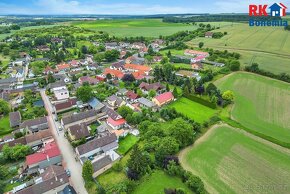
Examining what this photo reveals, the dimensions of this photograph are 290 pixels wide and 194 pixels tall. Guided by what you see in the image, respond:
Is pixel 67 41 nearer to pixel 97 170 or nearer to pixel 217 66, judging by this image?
pixel 217 66

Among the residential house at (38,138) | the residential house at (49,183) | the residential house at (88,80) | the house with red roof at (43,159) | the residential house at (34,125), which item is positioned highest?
the residential house at (88,80)

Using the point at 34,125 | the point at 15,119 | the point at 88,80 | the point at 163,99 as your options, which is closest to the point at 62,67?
the point at 88,80

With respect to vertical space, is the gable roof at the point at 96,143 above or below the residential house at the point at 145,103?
below

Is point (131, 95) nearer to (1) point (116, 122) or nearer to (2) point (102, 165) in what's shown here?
(1) point (116, 122)

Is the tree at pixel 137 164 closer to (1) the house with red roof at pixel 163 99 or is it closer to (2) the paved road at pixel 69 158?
(2) the paved road at pixel 69 158

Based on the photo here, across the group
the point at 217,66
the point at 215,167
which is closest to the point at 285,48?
the point at 217,66

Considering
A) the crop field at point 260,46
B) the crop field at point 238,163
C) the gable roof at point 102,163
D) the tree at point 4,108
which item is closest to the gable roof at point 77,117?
the gable roof at point 102,163
